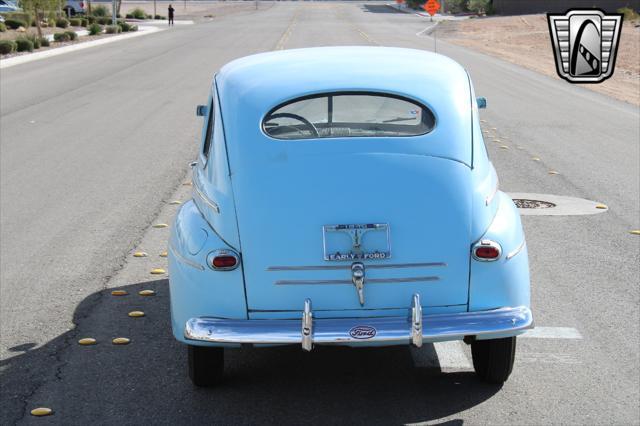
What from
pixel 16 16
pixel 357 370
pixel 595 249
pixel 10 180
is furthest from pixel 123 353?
pixel 16 16

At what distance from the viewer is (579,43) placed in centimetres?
3225

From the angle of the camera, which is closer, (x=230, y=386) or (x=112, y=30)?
(x=230, y=386)

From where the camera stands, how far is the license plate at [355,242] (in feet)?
17.0

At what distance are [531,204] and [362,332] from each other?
21.0 feet

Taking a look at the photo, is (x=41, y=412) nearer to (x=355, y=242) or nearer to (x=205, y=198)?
(x=205, y=198)

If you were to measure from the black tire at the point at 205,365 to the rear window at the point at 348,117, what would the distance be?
1228 mm

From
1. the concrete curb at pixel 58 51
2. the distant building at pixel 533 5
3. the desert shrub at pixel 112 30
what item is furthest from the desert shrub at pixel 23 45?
the distant building at pixel 533 5

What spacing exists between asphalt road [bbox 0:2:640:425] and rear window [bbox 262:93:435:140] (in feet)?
4.44

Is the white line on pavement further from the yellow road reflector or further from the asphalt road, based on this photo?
the yellow road reflector

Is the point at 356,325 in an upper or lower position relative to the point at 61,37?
upper

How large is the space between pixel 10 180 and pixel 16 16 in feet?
150

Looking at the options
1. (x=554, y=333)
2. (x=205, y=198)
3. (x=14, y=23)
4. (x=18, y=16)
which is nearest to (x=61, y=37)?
(x=14, y=23)

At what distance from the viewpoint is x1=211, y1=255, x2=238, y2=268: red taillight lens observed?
5223 mm

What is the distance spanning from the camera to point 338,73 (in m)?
5.97
